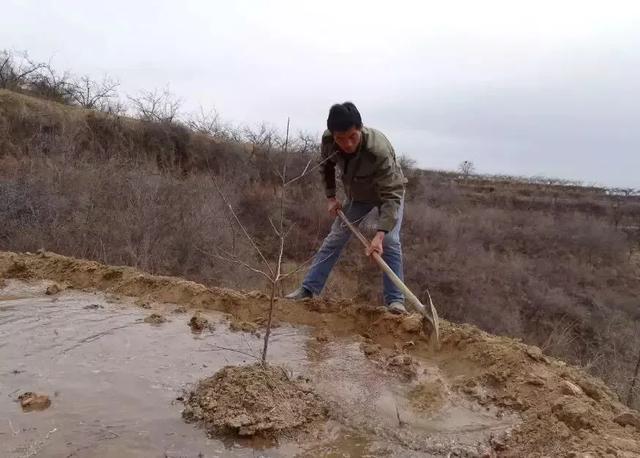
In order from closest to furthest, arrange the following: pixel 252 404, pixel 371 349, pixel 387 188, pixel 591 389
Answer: pixel 252 404 → pixel 591 389 → pixel 371 349 → pixel 387 188

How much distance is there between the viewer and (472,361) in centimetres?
354

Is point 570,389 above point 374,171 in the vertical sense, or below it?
below

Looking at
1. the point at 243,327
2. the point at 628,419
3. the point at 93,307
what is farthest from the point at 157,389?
the point at 628,419

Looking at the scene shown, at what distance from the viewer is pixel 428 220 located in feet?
74.8

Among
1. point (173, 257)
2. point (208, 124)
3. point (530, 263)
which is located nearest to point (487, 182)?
point (530, 263)

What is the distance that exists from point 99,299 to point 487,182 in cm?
3123

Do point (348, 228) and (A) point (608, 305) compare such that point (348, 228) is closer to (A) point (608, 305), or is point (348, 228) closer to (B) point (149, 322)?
(B) point (149, 322)

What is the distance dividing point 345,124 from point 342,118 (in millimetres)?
47

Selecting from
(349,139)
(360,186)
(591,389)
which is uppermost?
(349,139)

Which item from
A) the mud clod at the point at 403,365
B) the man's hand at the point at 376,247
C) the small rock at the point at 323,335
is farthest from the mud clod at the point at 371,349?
the man's hand at the point at 376,247

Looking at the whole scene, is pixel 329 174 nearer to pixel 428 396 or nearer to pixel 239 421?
pixel 428 396

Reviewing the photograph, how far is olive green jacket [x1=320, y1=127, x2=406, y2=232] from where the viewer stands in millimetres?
4031

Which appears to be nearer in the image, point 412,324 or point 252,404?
point 252,404

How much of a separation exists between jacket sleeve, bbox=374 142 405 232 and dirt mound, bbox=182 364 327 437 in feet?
5.09
